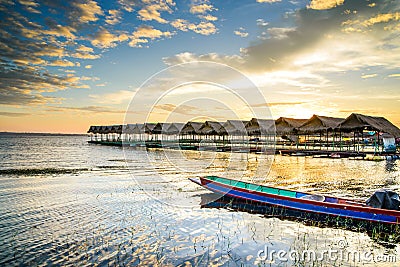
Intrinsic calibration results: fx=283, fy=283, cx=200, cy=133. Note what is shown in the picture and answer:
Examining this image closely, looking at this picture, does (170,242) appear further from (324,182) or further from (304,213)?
(324,182)

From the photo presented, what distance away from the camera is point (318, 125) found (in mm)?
28344

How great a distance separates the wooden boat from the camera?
688cm

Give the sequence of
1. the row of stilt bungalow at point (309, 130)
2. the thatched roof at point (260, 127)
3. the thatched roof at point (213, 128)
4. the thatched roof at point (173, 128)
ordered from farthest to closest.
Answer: the thatched roof at point (173, 128), the thatched roof at point (213, 128), the thatched roof at point (260, 127), the row of stilt bungalow at point (309, 130)

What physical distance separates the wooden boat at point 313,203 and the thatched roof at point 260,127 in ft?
76.9

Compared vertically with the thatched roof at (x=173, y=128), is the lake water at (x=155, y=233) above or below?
below

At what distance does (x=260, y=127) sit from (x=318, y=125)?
23.6 ft

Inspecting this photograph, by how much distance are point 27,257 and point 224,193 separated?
6236 mm

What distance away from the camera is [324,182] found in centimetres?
1336

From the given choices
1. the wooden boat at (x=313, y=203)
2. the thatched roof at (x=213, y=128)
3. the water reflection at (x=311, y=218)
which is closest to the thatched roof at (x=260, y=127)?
the thatched roof at (x=213, y=128)

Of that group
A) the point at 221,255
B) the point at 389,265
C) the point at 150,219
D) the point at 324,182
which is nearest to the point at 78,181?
the point at 150,219

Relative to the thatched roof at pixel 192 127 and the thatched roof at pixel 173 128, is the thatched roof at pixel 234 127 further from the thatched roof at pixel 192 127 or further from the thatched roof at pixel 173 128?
the thatched roof at pixel 173 128

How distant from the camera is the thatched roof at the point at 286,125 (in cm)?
3123

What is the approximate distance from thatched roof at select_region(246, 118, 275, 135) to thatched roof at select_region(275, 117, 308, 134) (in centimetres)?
159

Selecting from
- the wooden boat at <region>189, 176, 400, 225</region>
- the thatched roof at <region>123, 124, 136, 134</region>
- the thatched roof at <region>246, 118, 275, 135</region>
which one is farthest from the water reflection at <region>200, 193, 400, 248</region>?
the thatched roof at <region>123, 124, 136, 134</region>
